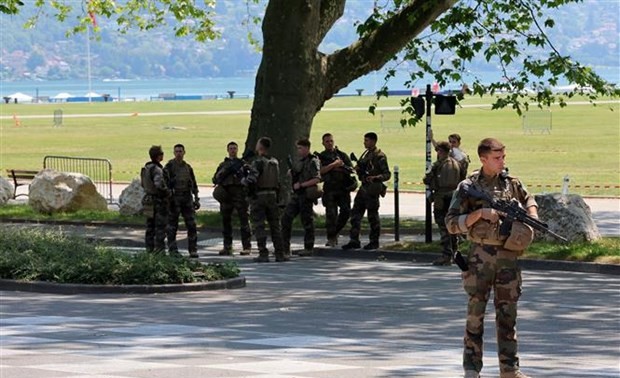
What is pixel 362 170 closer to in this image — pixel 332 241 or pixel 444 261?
pixel 332 241

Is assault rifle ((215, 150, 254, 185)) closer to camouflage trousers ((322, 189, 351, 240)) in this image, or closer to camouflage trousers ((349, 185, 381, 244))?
camouflage trousers ((322, 189, 351, 240))

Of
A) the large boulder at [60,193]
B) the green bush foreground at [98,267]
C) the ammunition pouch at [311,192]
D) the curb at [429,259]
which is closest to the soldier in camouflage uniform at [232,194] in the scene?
Result: the ammunition pouch at [311,192]

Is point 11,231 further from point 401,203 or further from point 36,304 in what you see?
point 401,203

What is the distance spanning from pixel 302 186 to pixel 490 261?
12.9 metres

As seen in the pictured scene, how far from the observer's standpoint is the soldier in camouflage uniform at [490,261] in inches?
448

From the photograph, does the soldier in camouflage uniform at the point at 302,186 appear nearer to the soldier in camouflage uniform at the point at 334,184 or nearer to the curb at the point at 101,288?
the soldier in camouflage uniform at the point at 334,184

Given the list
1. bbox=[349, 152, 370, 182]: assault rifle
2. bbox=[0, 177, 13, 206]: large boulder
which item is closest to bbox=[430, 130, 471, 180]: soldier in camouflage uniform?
bbox=[349, 152, 370, 182]: assault rifle

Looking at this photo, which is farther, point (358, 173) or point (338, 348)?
point (358, 173)

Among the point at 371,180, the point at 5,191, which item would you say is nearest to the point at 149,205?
the point at 371,180

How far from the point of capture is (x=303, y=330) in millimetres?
15305

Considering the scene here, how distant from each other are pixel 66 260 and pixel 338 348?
667 centimetres

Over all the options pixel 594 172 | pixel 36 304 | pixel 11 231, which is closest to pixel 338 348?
pixel 36 304

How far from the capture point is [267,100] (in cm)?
2970

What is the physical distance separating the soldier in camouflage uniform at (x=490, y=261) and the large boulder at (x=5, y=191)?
25.5 metres
